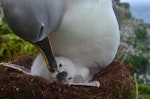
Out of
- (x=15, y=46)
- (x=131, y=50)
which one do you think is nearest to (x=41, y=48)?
(x=15, y=46)

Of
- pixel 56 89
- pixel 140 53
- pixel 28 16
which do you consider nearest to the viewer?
pixel 28 16

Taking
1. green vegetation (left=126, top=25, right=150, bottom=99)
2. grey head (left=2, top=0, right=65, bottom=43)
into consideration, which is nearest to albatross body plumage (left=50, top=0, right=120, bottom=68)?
grey head (left=2, top=0, right=65, bottom=43)

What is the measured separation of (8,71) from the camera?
3.48 feet

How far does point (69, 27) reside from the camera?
894 mm

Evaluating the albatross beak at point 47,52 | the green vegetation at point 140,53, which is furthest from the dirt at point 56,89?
the green vegetation at point 140,53

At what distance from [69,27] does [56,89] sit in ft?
0.50

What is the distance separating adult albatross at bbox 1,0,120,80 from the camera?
2.43ft

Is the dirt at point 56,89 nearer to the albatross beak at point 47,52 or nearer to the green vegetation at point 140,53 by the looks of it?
the albatross beak at point 47,52

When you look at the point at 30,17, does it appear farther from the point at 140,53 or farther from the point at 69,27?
the point at 140,53

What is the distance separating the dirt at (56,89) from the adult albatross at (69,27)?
6 cm

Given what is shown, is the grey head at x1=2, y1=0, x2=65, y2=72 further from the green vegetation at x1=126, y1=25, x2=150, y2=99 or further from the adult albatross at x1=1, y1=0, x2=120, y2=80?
the green vegetation at x1=126, y1=25, x2=150, y2=99

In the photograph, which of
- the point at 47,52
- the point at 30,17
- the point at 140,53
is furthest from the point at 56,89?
the point at 140,53

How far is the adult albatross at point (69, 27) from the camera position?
0.74 metres

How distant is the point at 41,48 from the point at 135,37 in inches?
81.1
